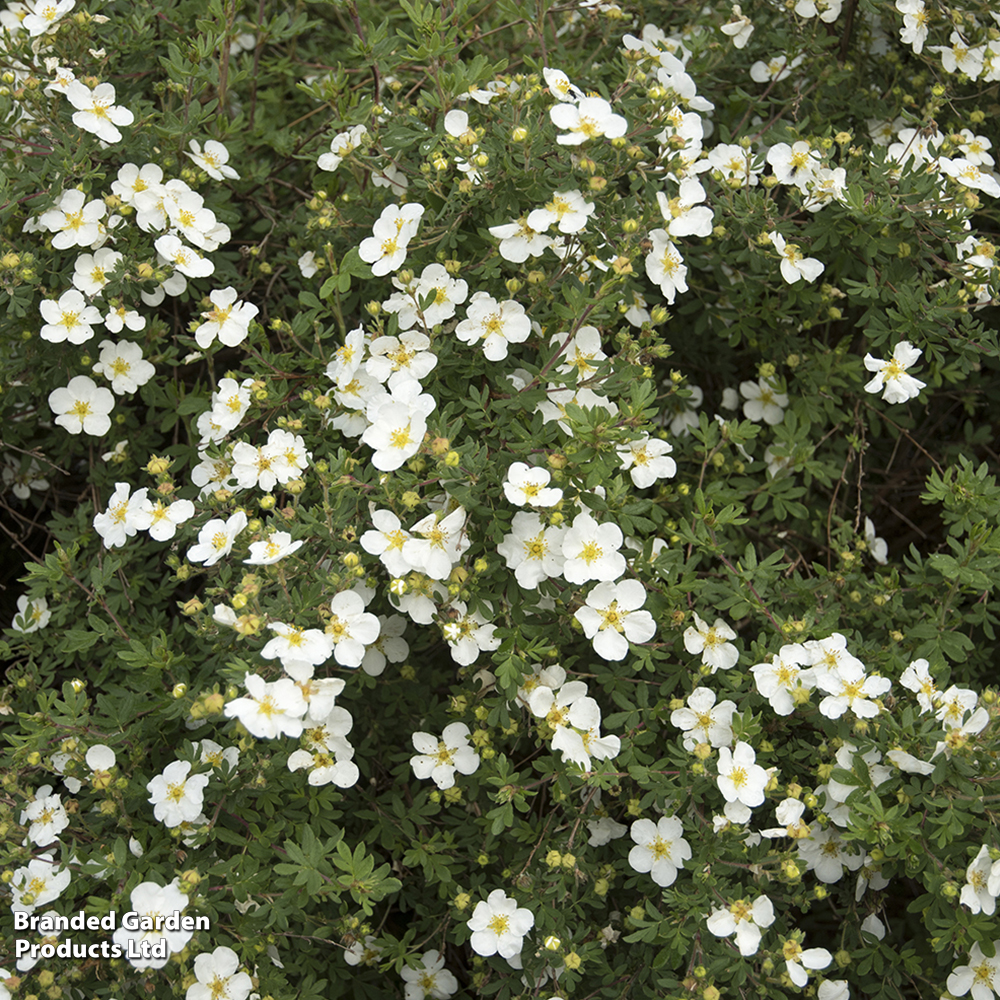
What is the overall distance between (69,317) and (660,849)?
6.93 ft

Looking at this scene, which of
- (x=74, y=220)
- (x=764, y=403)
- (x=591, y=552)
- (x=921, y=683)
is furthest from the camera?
(x=764, y=403)

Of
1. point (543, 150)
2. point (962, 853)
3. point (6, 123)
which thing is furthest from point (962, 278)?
point (6, 123)

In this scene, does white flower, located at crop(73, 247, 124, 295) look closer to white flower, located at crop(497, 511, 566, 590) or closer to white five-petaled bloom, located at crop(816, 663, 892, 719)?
white flower, located at crop(497, 511, 566, 590)

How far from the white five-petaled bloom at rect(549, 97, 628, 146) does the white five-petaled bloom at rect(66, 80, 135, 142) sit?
1.24 m

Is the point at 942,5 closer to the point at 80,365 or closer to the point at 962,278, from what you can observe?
the point at 962,278

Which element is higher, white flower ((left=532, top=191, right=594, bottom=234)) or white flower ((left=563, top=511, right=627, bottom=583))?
white flower ((left=532, top=191, right=594, bottom=234))

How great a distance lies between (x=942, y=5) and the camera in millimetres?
2979

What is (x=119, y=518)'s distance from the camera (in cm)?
260

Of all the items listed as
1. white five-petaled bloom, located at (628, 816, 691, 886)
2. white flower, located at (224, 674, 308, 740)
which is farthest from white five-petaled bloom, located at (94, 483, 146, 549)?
white five-petaled bloom, located at (628, 816, 691, 886)

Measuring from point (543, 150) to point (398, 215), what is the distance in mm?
407

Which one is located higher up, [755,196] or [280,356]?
[755,196]

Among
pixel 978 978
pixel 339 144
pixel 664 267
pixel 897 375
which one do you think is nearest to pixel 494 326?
pixel 664 267

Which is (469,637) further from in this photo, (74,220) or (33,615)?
(74,220)

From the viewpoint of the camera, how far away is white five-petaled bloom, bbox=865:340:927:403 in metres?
Result: 2.73
